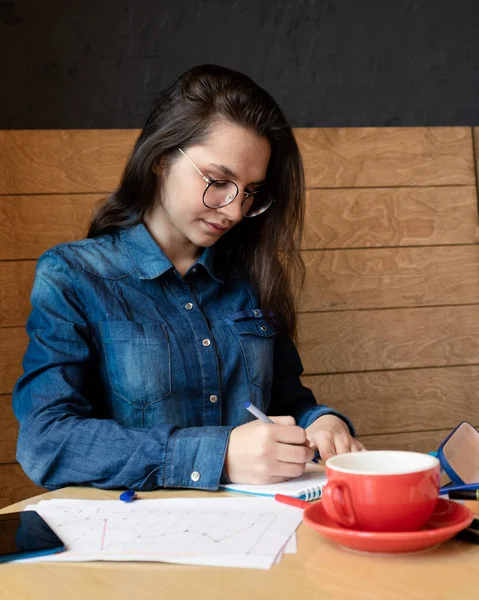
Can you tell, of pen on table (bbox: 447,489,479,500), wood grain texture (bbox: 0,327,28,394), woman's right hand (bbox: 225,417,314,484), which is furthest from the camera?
wood grain texture (bbox: 0,327,28,394)

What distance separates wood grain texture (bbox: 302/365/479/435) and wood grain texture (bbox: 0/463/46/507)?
77 centimetres

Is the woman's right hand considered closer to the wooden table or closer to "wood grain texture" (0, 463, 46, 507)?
the wooden table

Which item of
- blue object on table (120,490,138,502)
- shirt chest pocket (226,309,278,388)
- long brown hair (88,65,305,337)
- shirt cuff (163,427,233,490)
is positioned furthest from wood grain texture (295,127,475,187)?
blue object on table (120,490,138,502)

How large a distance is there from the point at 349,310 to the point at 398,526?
57.8 inches

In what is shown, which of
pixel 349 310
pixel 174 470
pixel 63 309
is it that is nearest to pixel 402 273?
pixel 349 310

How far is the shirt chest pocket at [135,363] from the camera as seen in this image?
4.16 ft

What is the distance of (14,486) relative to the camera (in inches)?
75.8

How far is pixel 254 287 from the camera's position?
1.56 meters

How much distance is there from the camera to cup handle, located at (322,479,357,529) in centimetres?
65

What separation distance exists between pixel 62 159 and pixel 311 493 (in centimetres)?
133

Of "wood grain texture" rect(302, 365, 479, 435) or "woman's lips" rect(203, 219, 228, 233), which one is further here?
"wood grain texture" rect(302, 365, 479, 435)

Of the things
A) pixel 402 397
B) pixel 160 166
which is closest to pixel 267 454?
pixel 160 166

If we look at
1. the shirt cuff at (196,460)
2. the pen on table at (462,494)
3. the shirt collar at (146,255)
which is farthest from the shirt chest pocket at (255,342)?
the pen on table at (462,494)

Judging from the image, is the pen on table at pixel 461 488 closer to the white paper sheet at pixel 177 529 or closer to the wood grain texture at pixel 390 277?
the white paper sheet at pixel 177 529
